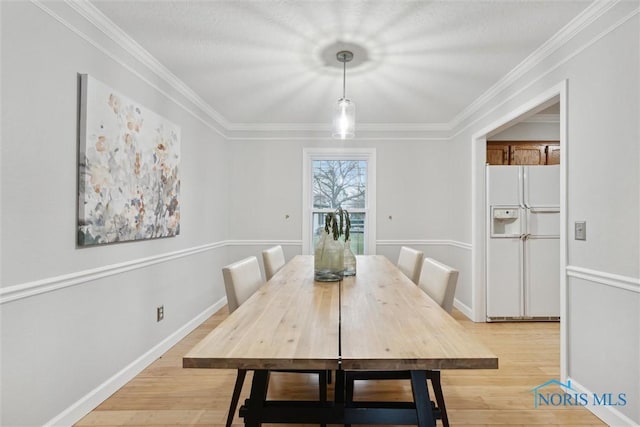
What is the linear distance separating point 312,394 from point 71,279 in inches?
61.3

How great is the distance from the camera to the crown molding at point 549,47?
186cm

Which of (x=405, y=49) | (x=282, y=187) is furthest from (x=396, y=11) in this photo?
(x=282, y=187)

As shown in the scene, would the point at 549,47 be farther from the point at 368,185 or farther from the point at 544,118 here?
the point at 368,185

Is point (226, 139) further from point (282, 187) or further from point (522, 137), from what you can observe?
point (522, 137)

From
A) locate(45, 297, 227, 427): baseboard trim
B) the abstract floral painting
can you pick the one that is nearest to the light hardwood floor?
locate(45, 297, 227, 427): baseboard trim

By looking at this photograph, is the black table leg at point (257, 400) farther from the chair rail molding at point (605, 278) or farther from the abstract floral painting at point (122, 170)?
the chair rail molding at point (605, 278)

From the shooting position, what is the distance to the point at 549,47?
7.48 ft

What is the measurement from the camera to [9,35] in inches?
56.7

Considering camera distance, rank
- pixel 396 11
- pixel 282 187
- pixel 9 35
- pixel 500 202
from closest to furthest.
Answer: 1. pixel 9 35
2. pixel 396 11
3. pixel 500 202
4. pixel 282 187

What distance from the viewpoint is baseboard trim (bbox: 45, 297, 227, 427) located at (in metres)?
1.76

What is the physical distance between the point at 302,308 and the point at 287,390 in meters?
1.03

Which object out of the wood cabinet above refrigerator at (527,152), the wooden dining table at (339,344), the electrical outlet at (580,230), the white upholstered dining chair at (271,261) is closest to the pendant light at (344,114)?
the white upholstered dining chair at (271,261)

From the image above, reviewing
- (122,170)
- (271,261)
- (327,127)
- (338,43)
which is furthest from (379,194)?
(122,170)

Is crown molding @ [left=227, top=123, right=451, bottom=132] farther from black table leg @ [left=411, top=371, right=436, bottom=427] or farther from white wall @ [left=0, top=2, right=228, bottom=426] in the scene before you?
black table leg @ [left=411, top=371, right=436, bottom=427]
